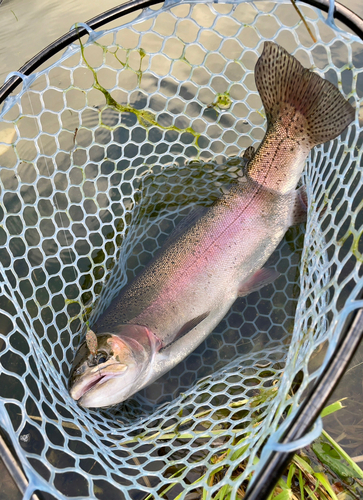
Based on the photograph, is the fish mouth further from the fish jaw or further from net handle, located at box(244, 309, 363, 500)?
net handle, located at box(244, 309, 363, 500)

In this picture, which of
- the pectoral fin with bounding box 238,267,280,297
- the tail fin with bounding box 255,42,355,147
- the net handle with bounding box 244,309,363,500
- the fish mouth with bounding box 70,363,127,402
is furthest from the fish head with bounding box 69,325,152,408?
the tail fin with bounding box 255,42,355,147

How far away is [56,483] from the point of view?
9.09 ft

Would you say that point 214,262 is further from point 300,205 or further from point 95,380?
point 95,380

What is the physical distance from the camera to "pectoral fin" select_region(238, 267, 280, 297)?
10.1 ft

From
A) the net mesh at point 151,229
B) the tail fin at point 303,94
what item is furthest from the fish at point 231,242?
the net mesh at point 151,229

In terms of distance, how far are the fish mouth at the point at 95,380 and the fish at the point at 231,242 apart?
3.3 inches

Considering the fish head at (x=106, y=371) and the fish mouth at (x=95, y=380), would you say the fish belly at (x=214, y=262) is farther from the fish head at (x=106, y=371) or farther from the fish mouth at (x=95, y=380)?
the fish mouth at (x=95, y=380)

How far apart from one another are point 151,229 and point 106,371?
162 centimetres

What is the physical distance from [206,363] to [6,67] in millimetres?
3817

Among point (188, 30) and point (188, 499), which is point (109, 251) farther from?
point (188, 30)

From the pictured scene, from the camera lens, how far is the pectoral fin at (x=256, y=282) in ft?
10.1

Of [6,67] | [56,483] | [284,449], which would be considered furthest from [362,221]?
[6,67]

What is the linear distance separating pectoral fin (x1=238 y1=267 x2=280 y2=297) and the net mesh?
0.27 meters

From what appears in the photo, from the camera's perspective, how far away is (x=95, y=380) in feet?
7.64
